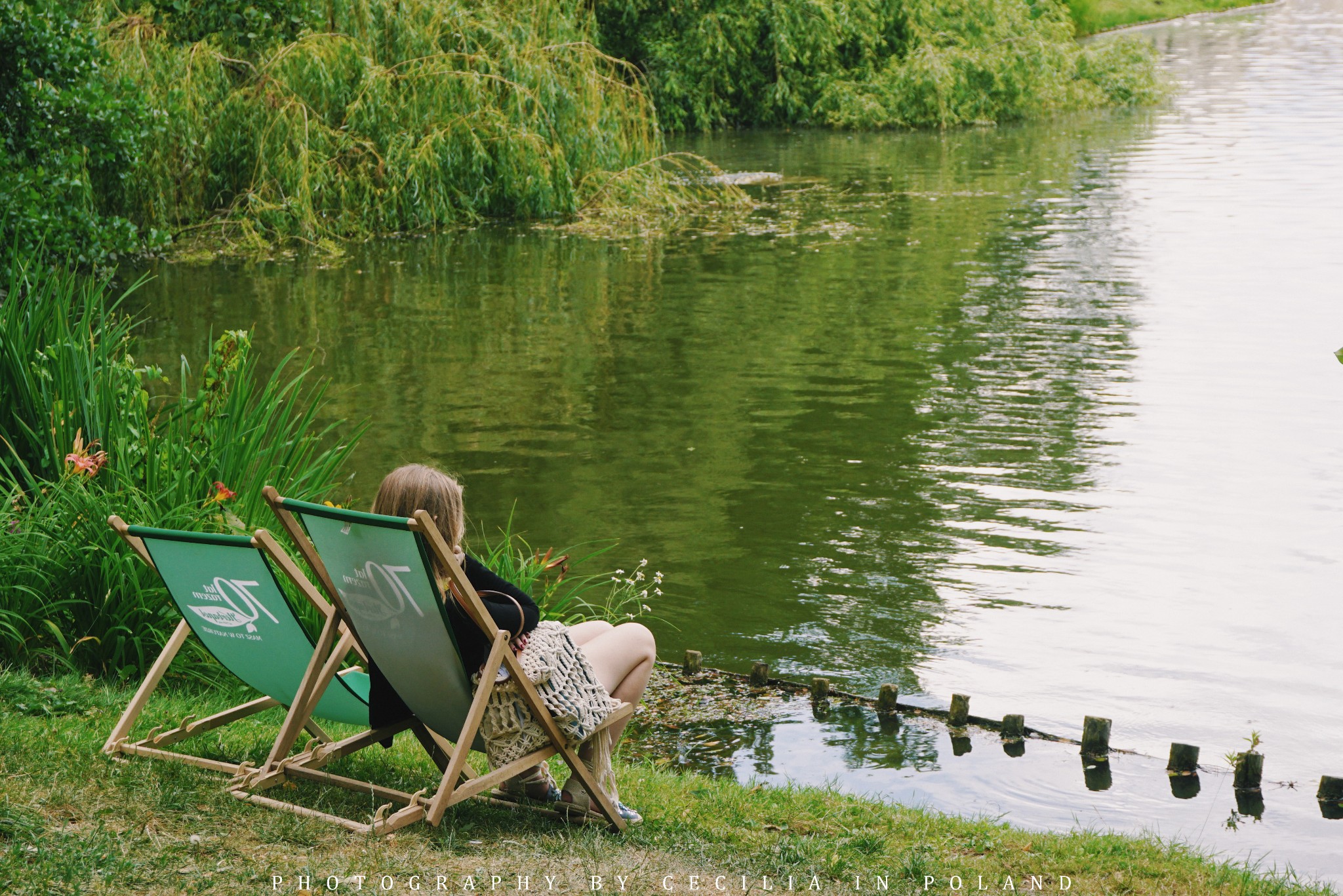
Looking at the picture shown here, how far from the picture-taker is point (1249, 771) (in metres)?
5.62

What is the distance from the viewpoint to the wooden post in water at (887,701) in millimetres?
6367

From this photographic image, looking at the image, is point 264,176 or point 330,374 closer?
point 330,374

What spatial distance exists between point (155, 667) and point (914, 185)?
71.4 ft

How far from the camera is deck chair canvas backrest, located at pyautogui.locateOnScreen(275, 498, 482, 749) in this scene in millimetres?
3734

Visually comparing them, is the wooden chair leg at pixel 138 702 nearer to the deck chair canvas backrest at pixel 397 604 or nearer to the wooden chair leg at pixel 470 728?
the deck chair canvas backrest at pixel 397 604

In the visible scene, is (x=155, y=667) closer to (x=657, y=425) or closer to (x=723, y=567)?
(x=723, y=567)

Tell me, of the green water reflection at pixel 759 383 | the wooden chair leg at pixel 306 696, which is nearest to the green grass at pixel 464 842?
the wooden chair leg at pixel 306 696

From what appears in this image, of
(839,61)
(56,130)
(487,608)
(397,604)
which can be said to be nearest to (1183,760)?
(487,608)

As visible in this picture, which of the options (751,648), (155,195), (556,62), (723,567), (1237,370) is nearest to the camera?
(751,648)

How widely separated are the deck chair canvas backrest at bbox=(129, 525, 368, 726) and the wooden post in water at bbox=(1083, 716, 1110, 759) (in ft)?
10.1

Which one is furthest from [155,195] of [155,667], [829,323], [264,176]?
[155,667]

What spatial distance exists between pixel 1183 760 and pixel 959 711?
0.94 metres

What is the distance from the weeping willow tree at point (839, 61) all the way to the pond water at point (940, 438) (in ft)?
35.0

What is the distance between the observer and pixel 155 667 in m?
4.35
